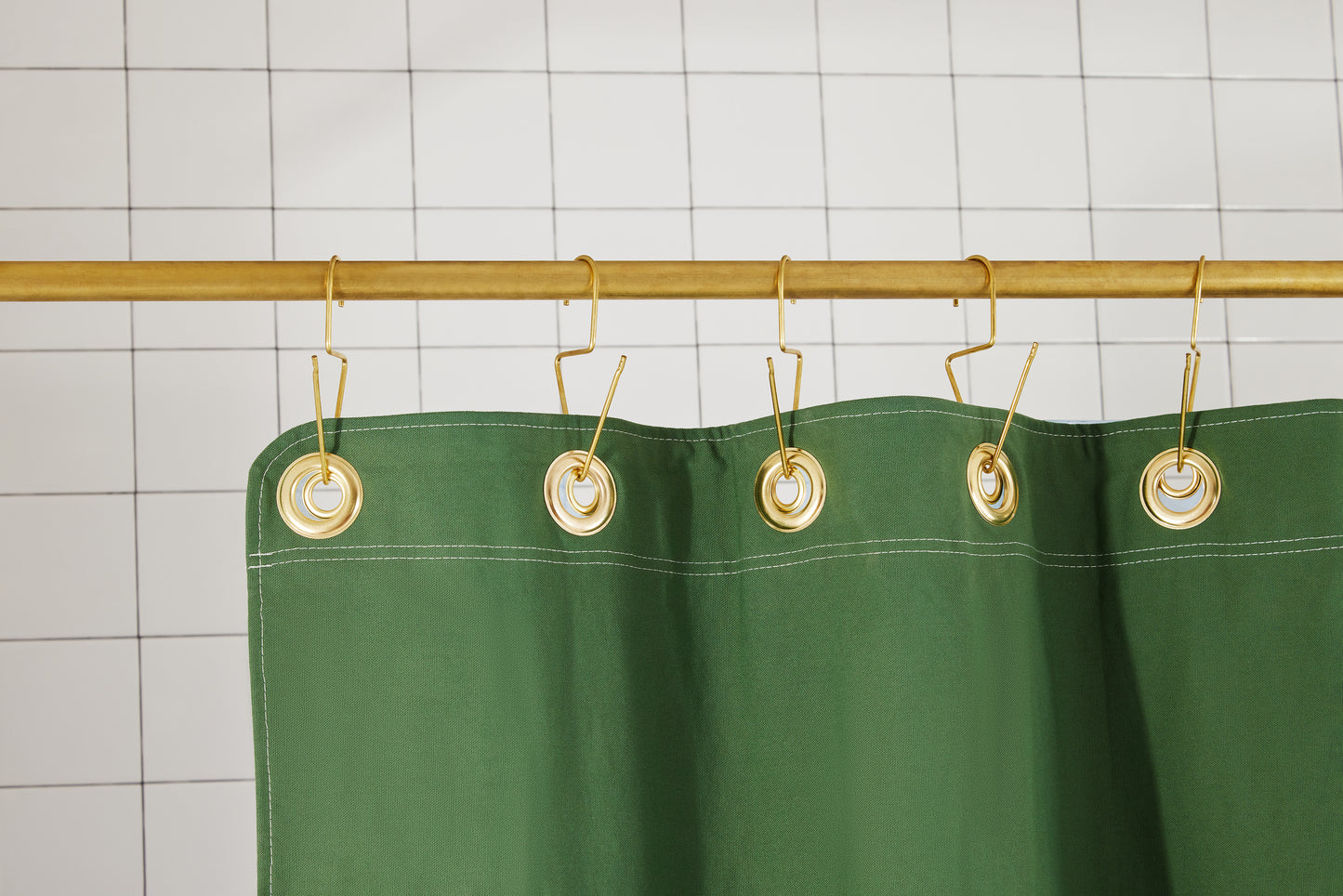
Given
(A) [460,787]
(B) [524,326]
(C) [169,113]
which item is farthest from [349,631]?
(C) [169,113]

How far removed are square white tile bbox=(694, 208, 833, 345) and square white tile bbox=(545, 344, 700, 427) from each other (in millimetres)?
60

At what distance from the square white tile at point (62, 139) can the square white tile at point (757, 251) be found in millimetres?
848

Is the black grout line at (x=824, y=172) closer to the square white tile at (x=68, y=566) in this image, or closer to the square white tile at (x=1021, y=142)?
the square white tile at (x=1021, y=142)

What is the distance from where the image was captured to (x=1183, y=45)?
1.73 metres

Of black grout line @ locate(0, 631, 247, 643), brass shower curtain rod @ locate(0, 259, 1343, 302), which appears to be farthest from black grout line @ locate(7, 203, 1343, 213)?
brass shower curtain rod @ locate(0, 259, 1343, 302)

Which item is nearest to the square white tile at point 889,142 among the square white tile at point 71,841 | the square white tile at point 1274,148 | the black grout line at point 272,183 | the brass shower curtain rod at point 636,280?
the square white tile at point 1274,148

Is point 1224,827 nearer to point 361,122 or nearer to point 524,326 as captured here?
point 524,326

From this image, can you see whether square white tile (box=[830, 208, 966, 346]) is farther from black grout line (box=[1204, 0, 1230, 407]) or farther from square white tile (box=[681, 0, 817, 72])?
black grout line (box=[1204, 0, 1230, 407])

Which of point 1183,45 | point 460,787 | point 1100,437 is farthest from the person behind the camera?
point 1183,45

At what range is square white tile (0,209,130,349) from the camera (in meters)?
1.51

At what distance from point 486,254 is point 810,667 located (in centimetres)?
107

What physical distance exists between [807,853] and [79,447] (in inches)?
49.6

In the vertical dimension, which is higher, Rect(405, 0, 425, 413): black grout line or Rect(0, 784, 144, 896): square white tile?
Rect(405, 0, 425, 413): black grout line

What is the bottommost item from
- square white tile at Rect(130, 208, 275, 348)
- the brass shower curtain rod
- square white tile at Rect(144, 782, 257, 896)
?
square white tile at Rect(144, 782, 257, 896)
